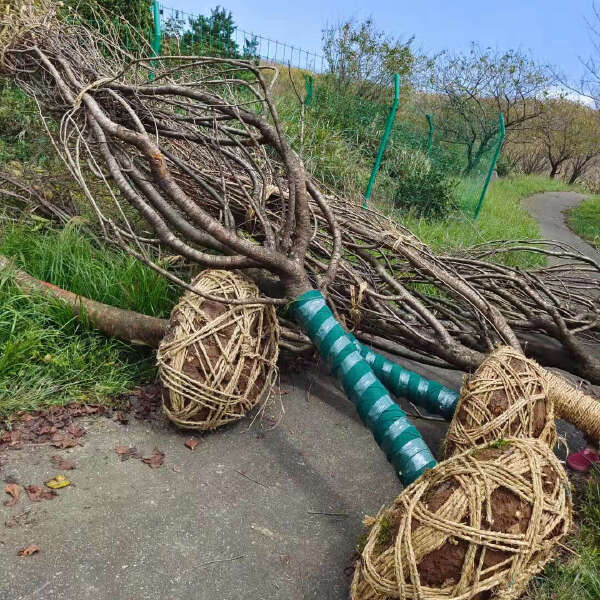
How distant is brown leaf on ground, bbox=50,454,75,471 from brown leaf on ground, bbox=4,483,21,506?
0.61ft

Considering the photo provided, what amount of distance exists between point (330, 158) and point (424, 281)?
4.76 metres

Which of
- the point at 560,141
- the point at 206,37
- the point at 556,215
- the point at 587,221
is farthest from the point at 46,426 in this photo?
the point at 560,141

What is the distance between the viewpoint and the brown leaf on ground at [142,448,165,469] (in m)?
2.42

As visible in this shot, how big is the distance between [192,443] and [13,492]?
79 centimetres

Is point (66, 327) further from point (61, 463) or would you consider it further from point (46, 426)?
point (61, 463)

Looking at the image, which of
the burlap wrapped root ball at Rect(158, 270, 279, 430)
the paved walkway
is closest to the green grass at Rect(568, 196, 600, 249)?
the paved walkway

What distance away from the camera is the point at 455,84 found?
714 inches

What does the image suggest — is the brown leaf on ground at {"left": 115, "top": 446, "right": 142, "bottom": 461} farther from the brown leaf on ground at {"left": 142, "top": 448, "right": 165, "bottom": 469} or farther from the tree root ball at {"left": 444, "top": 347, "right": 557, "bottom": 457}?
the tree root ball at {"left": 444, "top": 347, "right": 557, "bottom": 457}

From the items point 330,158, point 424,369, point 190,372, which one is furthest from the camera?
point 330,158

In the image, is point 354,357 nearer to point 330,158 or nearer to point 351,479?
point 351,479

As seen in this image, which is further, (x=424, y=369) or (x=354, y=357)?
(x=424, y=369)

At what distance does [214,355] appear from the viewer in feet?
8.23

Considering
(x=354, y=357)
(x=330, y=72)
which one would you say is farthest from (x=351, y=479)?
(x=330, y=72)

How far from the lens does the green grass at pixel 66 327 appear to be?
273cm
